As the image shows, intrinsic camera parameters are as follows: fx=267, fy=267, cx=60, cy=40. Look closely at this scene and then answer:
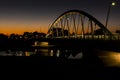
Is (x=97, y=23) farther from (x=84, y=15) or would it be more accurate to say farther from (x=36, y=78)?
(x=36, y=78)

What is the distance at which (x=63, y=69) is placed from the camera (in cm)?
2220

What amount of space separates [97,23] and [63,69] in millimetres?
51413

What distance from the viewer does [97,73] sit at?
66.4 ft

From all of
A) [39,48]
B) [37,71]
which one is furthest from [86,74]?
[39,48]

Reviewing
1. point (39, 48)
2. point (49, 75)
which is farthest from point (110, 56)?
point (39, 48)

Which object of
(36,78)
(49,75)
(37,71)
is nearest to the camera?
(36,78)

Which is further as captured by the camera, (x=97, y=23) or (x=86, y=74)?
(x=97, y=23)

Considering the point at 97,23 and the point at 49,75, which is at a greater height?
the point at 97,23

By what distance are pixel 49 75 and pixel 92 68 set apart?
458 cm

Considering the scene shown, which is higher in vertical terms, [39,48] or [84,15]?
[84,15]

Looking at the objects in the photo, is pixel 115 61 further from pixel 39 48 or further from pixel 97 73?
pixel 39 48

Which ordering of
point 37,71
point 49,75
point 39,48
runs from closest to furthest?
point 49,75
point 37,71
point 39,48

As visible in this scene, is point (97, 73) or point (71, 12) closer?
point (97, 73)

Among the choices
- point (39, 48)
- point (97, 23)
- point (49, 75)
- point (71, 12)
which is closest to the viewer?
point (49, 75)
